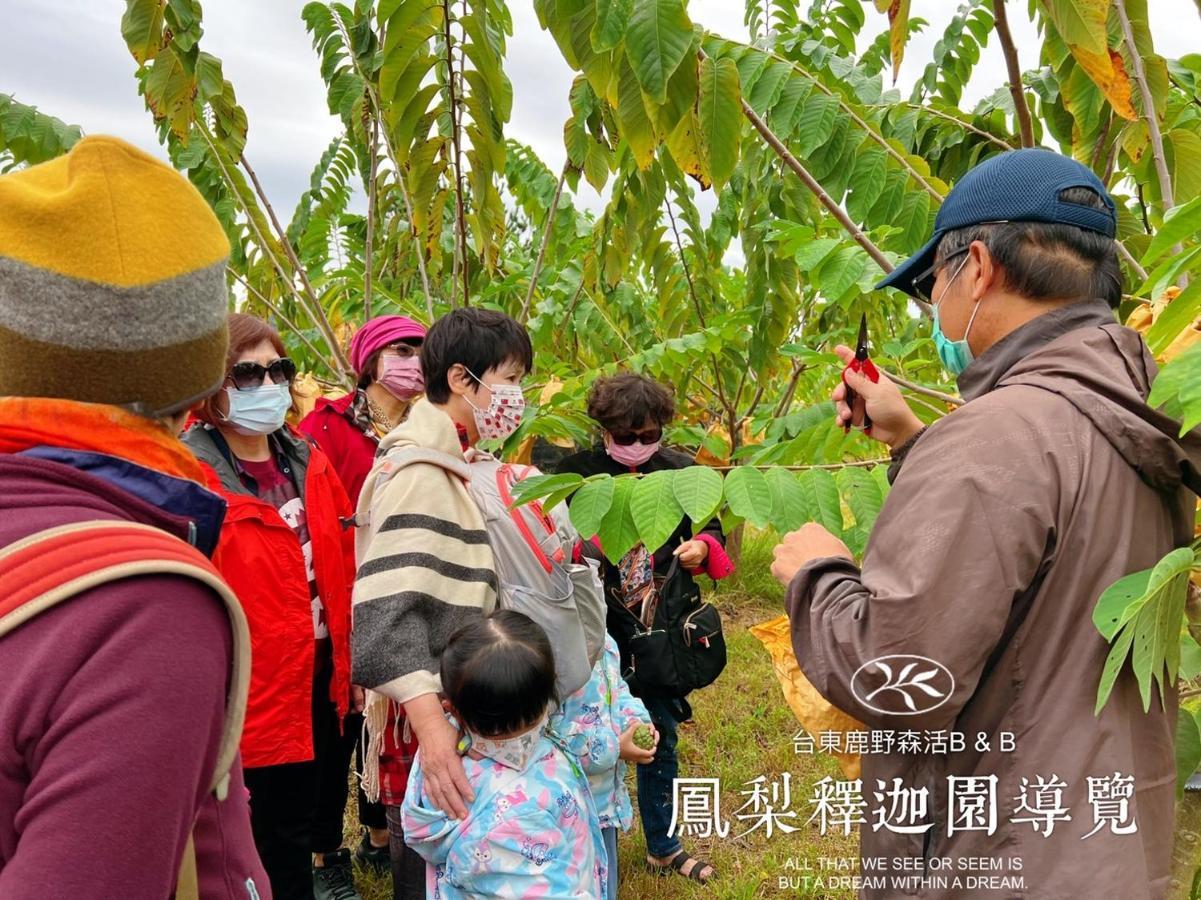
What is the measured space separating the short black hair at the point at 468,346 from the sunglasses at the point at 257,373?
59cm

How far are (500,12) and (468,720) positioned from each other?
3.18 m

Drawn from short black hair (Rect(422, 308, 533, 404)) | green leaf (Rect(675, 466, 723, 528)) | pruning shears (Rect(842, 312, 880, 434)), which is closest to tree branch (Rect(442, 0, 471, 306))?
short black hair (Rect(422, 308, 533, 404))

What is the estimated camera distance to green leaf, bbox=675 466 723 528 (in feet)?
6.10

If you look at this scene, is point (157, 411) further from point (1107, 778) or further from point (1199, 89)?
point (1199, 89)

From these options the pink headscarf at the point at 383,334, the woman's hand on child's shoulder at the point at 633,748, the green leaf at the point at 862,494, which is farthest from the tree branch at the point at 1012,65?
the pink headscarf at the point at 383,334

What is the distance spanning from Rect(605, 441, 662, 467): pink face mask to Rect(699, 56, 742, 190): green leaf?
4.21ft

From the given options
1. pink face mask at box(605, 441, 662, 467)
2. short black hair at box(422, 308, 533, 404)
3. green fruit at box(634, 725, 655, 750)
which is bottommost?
green fruit at box(634, 725, 655, 750)

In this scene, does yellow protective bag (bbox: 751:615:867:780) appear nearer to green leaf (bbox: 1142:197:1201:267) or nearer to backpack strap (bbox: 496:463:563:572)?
backpack strap (bbox: 496:463:563:572)

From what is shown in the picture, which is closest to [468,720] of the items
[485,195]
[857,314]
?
[485,195]

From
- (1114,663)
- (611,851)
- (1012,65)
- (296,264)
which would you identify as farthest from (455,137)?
(1114,663)

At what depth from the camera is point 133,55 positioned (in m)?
3.69

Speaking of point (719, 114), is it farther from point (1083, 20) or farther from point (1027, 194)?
point (1027, 194)

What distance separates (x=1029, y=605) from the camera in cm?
132

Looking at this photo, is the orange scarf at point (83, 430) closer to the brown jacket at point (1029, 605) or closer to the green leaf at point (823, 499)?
the brown jacket at point (1029, 605)
